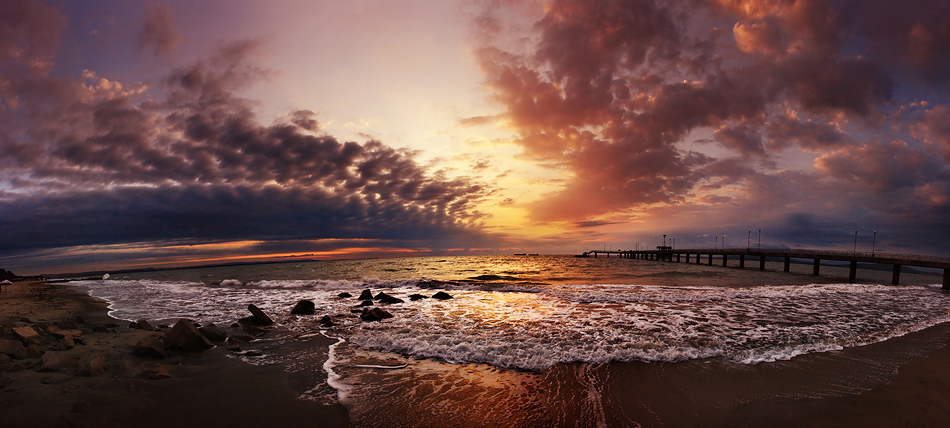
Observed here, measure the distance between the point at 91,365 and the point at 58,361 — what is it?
851mm

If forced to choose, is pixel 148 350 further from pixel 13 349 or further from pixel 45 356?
pixel 13 349

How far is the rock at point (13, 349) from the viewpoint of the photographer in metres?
7.82

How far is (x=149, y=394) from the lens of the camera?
6.91 metres

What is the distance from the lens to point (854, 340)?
1198cm

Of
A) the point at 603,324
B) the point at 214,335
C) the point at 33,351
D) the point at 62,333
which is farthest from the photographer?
the point at 603,324

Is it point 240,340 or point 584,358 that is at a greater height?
point 584,358

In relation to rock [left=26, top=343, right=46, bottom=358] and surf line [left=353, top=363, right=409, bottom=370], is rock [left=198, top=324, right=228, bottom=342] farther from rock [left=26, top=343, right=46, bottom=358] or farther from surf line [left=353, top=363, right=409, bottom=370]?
surf line [left=353, top=363, right=409, bottom=370]

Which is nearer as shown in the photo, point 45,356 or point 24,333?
point 45,356

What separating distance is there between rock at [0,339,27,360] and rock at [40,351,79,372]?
0.80 meters

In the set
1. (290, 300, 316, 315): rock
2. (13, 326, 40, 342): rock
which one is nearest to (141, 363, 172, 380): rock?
(13, 326, 40, 342): rock

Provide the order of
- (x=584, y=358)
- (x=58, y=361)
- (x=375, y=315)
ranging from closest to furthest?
(x=58, y=361), (x=584, y=358), (x=375, y=315)

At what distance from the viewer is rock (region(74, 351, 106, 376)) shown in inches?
292

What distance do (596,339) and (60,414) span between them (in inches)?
484

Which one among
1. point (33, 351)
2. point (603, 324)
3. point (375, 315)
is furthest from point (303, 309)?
point (603, 324)
